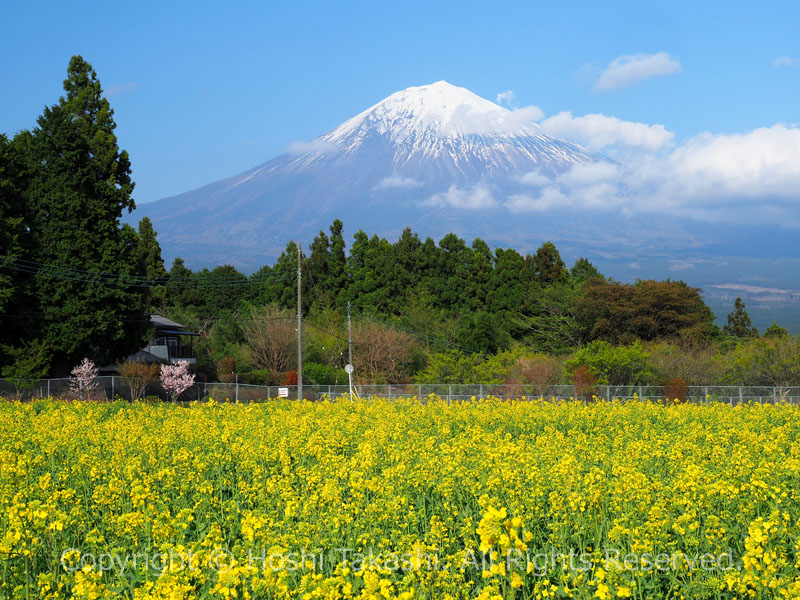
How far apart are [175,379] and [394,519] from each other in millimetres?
34084

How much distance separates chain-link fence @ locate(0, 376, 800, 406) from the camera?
2994 cm

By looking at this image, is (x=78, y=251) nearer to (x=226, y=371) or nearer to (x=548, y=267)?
(x=226, y=371)

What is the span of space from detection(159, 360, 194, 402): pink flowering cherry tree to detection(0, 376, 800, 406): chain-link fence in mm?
512

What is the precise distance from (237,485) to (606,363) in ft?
96.0

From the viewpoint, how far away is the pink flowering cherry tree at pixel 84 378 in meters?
33.4

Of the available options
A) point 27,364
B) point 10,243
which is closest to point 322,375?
point 27,364

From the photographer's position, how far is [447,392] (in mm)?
35094

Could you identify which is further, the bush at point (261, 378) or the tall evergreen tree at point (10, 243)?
the bush at point (261, 378)

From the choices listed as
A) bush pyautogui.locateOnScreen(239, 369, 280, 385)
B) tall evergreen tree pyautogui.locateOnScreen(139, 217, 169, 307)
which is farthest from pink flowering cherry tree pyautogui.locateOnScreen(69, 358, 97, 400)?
tall evergreen tree pyautogui.locateOnScreen(139, 217, 169, 307)

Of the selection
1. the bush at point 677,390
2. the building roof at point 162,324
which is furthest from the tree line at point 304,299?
the bush at point 677,390

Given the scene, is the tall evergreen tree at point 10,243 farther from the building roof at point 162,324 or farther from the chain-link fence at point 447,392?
the building roof at point 162,324

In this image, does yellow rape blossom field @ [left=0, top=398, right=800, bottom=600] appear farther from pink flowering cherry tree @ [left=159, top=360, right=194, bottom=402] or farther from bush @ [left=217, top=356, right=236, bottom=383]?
bush @ [left=217, top=356, right=236, bottom=383]

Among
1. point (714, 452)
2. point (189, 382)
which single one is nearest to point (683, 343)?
point (189, 382)

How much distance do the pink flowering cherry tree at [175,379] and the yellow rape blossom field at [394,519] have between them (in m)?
26.6
